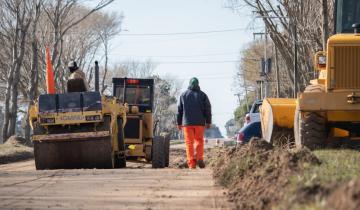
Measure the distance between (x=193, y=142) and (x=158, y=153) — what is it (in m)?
3.98

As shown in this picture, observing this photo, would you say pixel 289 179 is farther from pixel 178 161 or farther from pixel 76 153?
pixel 178 161

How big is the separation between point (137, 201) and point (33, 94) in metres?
35.5

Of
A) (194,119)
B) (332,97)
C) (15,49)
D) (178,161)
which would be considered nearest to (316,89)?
(332,97)

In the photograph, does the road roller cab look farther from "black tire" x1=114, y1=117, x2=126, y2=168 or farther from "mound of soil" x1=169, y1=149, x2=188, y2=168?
"mound of soil" x1=169, y1=149, x2=188, y2=168

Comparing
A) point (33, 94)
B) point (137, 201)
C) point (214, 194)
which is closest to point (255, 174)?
point (214, 194)

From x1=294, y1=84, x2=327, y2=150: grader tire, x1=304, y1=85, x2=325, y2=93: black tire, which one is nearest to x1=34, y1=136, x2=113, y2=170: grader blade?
x1=294, y1=84, x2=327, y2=150: grader tire

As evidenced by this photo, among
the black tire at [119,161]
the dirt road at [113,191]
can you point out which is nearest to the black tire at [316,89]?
the dirt road at [113,191]

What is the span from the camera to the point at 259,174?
846 centimetres

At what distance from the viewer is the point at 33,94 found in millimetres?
43375

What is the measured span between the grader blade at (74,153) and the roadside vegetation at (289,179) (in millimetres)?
5535

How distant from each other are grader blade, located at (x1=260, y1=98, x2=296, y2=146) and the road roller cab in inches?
141

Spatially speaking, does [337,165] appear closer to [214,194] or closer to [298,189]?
[214,194]

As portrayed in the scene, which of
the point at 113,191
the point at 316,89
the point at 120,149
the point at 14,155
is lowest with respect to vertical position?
the point at 14,155

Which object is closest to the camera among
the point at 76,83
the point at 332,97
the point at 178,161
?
the point at 332,97
